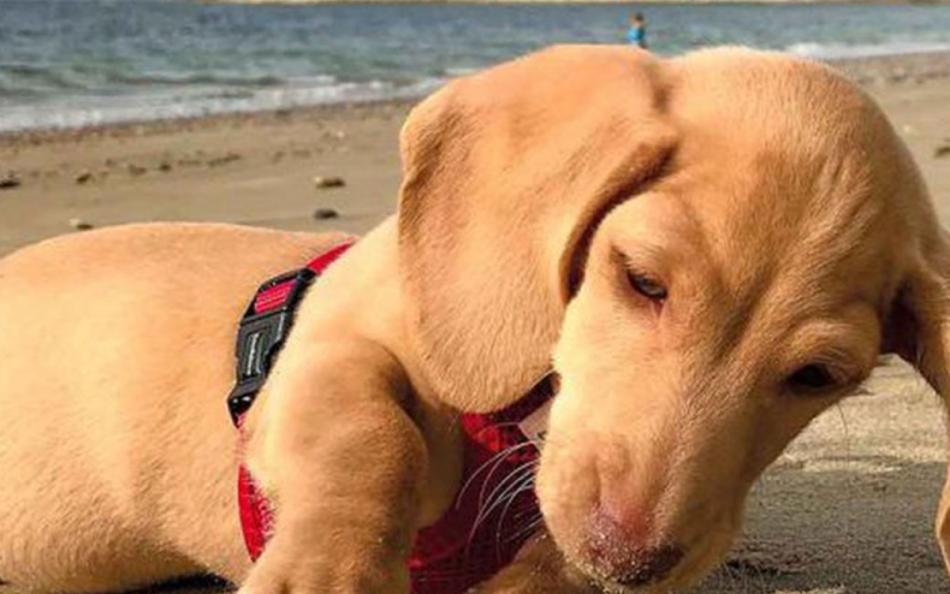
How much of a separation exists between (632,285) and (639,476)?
313 millimetres

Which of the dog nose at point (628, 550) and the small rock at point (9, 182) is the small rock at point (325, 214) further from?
the dog nose at point (628, 550)

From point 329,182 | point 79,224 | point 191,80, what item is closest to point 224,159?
point 329,182

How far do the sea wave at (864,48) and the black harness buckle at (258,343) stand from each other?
1158 inches

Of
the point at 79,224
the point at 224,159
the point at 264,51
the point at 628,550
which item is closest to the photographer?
the point at 628,550

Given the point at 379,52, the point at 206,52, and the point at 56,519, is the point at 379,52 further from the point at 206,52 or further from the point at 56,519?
the point at 56,519

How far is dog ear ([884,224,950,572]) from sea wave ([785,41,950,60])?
97.3ft

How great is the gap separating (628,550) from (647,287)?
0.40 m

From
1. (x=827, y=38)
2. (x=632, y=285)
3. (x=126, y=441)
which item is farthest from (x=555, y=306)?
(x=827, y=38)

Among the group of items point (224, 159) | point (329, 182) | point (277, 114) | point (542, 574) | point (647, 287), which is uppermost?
point (647, 287)

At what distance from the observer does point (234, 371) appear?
323cm

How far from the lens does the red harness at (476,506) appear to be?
2824mm

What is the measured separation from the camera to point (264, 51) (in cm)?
3144

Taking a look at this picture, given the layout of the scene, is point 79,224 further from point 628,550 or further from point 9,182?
point 628,550

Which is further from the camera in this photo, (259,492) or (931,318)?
(259,492)
